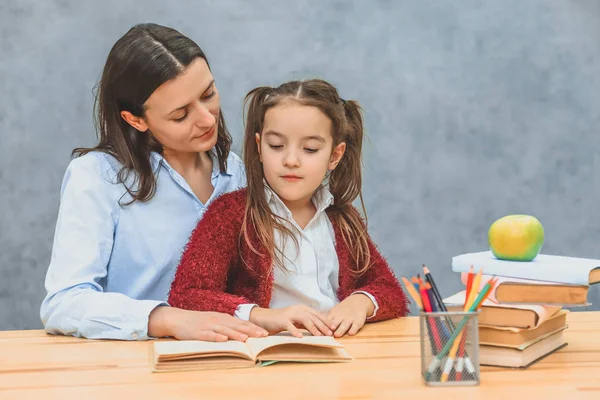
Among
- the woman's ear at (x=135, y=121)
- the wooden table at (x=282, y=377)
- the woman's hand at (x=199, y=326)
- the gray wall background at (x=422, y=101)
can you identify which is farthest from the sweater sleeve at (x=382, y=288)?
the gray wall background at (x=422, y=101)

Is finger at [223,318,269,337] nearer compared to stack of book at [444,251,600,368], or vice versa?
stack of book at [444,251,600,368]

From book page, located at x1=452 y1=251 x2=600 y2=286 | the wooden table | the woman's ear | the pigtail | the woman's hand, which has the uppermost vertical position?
the woman's ear

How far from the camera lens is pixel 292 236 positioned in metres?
1.65

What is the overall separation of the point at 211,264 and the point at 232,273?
11cm

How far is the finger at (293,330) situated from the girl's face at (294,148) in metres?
0.30

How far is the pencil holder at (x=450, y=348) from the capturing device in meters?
1.11

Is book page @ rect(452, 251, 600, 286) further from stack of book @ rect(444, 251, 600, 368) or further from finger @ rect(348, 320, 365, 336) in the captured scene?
finger @ rect(348, 320, 365, 336)

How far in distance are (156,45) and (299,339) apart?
78 cm

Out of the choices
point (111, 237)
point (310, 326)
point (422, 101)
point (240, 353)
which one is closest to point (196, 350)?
point (240, 353)

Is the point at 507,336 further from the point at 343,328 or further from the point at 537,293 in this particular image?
the point at 343,328

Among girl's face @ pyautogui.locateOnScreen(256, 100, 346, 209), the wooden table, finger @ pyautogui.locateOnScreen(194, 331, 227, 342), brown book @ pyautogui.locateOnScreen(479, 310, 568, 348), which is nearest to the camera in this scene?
the wooden table

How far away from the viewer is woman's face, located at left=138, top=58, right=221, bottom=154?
1740mm

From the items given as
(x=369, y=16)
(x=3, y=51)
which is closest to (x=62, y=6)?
(x=3, y=51)

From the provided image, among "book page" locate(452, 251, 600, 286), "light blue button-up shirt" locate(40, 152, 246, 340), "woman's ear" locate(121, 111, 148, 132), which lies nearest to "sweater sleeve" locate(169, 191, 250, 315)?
"light blue button-up shirt" locate(40, 152, 246, 340)
